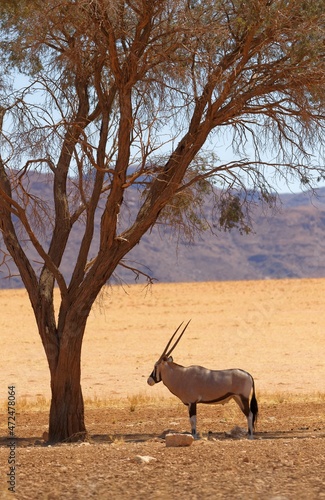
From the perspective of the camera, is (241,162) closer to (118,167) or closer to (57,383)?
(118,167)

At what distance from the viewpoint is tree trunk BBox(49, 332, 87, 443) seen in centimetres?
1202

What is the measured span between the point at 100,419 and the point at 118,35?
20.4ft

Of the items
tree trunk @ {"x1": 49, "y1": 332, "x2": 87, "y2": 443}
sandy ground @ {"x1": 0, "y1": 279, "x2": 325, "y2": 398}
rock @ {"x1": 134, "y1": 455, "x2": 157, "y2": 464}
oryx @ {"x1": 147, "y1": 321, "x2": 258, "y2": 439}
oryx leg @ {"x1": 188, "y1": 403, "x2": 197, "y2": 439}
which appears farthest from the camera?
sandy ground @ {"x1": 0, "y1": 279, "x2": 325, "y2": 398}

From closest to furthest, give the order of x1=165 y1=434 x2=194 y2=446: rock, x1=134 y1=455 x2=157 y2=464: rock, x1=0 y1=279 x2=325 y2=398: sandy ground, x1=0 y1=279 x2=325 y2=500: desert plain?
1. x1=0 y1=279 x2=325 y2=500: desert plain
2. x1=134 y1=455 x2=157 y2=464: rock
3. x1=165 y1=434 x2=194 y2=446: rock
4. x1=0 y1=279 x2=325 y2=398: sandy ground

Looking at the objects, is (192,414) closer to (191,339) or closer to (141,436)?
(141,436)

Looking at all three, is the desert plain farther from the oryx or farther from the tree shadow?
the oryx

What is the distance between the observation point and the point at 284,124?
502 inches

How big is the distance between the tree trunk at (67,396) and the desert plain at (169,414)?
0.97 feet

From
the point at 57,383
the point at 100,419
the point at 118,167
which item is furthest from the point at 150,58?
the point at 100,419

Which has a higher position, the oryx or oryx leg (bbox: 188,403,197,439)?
the oryx

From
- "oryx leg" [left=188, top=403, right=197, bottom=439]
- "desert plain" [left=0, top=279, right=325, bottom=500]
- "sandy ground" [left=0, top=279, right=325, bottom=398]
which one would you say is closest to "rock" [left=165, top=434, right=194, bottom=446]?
"desert plain" [left=0, top=279, right=325, bottom=500]

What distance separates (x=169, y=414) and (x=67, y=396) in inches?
115

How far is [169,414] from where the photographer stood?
1463 centimetres

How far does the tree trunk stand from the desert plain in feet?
0.97
